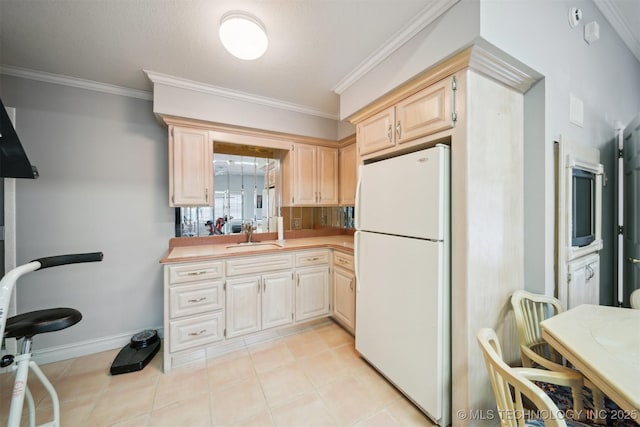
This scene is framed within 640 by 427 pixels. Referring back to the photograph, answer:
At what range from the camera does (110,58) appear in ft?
6.18

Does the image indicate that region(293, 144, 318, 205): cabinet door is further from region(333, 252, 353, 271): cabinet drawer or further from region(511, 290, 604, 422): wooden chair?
region(511, 290, 604, 422): wooden chair

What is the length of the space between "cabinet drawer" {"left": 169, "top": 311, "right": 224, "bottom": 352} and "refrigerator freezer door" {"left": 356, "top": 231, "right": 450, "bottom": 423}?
4.20 ft

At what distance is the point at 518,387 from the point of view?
77 centimetres

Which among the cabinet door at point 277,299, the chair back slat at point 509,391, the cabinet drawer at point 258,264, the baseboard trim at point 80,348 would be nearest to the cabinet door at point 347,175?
→ the cabinet drawer at point 258,264

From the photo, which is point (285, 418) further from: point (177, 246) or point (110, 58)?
point (110, 58)

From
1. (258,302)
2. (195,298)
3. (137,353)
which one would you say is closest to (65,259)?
(195,298)

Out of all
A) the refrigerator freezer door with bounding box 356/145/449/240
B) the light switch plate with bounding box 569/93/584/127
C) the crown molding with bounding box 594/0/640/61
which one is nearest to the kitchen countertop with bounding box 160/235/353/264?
the refrigerator freezer door with bounding box 356/145/449/240

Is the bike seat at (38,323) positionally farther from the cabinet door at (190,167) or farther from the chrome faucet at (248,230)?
the chrome faucet at (248,230)

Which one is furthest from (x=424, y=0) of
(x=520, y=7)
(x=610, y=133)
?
(x=610, y=133)

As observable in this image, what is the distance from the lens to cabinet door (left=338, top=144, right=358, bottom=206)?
2957mm

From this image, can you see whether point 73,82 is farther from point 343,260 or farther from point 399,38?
point 343,260

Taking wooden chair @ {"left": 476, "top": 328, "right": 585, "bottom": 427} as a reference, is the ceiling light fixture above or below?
above

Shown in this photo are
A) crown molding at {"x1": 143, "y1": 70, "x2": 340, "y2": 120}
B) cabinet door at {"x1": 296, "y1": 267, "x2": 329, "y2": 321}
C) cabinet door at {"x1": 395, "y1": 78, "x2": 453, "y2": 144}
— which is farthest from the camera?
cabinet door at {"x1": 296, "y1": 267, "x2": 329, "y2": 321}

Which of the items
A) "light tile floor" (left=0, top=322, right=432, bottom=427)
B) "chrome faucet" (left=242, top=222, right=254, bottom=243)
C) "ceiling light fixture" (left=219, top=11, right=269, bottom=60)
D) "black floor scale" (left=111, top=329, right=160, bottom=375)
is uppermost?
"ceiling light fixture" (left=219, top=11, right=269, bottom=60)
